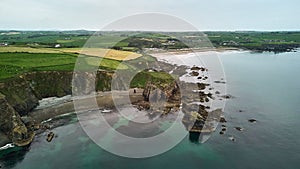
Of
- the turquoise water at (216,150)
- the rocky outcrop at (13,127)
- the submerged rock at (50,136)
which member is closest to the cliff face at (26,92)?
the rocky outcrop at (13,127)

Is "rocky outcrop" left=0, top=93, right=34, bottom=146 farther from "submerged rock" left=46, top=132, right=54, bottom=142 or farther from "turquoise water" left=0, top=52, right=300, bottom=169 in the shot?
"submerged rock" left=46, top=132, right=54, bottom=142

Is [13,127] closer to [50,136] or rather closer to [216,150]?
[50,136]

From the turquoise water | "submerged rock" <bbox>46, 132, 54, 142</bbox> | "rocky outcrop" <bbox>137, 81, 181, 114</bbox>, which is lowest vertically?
the turquoise water

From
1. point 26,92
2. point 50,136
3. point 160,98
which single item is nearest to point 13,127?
point 50,136

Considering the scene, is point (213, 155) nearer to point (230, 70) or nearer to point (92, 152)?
point (92, 152)

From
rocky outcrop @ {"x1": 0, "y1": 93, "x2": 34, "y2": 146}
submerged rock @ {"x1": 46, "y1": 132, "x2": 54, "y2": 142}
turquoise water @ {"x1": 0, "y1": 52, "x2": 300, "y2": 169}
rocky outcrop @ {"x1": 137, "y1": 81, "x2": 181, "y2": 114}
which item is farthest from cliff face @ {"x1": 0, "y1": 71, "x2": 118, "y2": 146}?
rocky outcrop @ {"x1": 137, "y1": 81, "x2": 181, "y2": 114}

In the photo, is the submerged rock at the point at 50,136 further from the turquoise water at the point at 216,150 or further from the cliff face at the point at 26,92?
the cliff face at the point at 26,92

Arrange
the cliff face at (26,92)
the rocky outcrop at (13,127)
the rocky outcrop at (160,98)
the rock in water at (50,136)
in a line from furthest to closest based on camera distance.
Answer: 1. the rocky outcrop at (160,98)
2. the rock in water at (50,136)
3. the cliff face at (26,92)
4. the rocky outcrop at (13,127)
